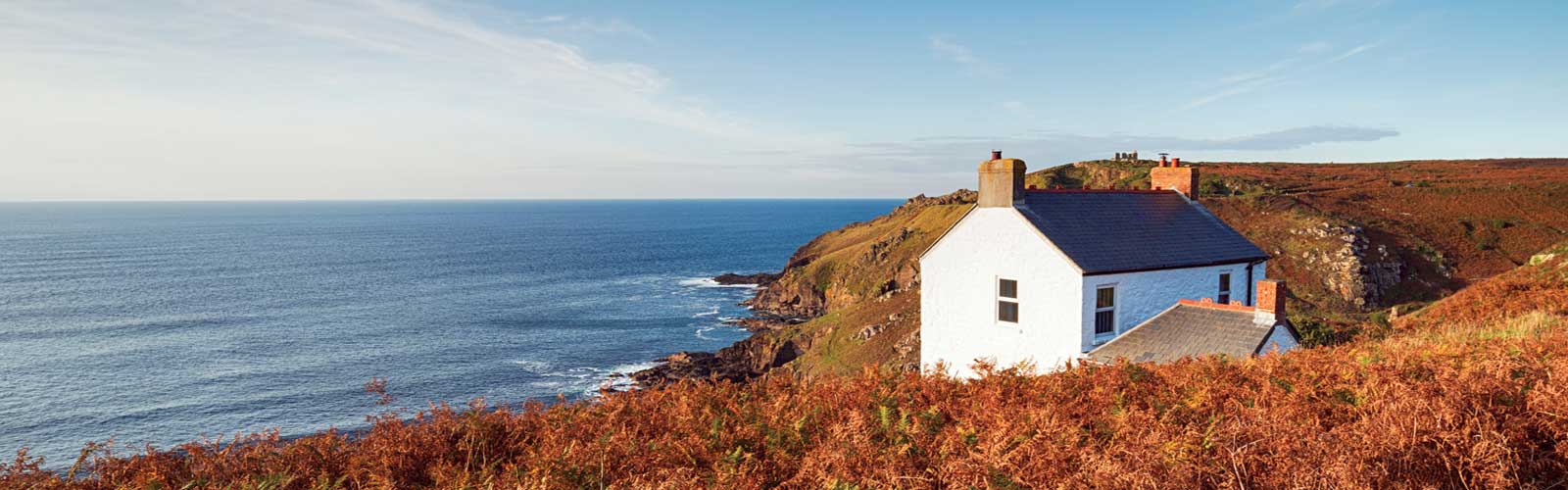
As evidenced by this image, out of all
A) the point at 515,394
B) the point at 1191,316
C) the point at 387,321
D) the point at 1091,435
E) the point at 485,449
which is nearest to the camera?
the point at 1091,435

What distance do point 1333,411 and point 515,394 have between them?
46.9 meters

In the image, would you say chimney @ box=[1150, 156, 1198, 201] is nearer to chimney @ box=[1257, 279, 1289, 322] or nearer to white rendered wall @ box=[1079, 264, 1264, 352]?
white rendered wall @ box=[1079, 264, 1264, 352]

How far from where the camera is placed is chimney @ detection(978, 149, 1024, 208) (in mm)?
22703

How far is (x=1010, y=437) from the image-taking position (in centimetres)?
595

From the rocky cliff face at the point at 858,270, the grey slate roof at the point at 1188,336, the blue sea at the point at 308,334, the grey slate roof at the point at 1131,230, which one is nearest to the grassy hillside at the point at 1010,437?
the blue sea at the point at 308,334

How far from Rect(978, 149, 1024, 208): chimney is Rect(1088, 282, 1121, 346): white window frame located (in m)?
3.47

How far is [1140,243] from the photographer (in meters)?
23.6

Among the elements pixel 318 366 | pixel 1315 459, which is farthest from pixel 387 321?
pixel 1315 459

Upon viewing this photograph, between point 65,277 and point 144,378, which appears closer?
point 144,378

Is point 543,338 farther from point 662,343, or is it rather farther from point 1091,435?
point 1091,435

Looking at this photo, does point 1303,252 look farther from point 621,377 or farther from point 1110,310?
point 621,377

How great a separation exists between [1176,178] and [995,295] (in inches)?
407

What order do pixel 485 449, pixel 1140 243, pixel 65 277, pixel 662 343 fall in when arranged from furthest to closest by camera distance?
1. pixel 65 277
2. pixel 662 343
3. pixel 1140 243
4. pixel 485 449

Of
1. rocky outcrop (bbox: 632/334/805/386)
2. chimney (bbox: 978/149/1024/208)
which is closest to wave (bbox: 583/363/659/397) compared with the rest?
rocky outcrop (bbox: 632/334/805/386)
